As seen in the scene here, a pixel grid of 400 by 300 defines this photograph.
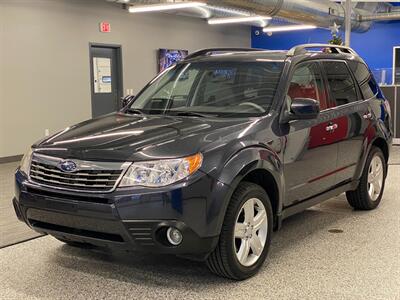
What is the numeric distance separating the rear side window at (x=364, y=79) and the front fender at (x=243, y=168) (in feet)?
5.99

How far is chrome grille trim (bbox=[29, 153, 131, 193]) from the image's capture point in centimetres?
300

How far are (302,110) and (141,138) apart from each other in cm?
119

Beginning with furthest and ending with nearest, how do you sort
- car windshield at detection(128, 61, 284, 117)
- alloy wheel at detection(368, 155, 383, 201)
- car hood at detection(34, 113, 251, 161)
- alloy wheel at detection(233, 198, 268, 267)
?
alloy wheel at detection(368, 155, 383, 201) < car windshield at detection(128, 61, 284, 117) < alloy wheel at detection(233, 198, 268, 267) < car hood at detection(34, 113, 251, 161)

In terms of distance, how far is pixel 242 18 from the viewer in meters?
12.3

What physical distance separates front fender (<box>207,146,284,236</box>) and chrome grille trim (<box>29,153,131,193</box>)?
1.88 feet

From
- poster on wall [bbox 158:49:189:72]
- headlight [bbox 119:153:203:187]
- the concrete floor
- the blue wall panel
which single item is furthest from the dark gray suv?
the blue wall panel

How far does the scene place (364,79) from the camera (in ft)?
16.8

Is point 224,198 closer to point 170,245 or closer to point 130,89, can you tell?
point 170,245

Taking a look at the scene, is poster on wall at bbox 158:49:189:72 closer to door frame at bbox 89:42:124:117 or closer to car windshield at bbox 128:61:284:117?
door frame at bbox 89:42:124:117

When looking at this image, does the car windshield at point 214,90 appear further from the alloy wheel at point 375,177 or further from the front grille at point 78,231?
the alloy wheel at point 375,177

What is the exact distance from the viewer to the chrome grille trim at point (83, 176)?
9.84ft

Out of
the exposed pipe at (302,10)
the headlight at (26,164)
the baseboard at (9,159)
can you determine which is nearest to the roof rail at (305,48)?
the headlight at (26,164)

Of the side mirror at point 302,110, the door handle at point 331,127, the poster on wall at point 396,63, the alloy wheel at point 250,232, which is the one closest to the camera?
the alloy wheel at point 250,232

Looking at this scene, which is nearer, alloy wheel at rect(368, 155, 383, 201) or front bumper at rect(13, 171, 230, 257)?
front bumper at rect(13, 171, 230, 257)
